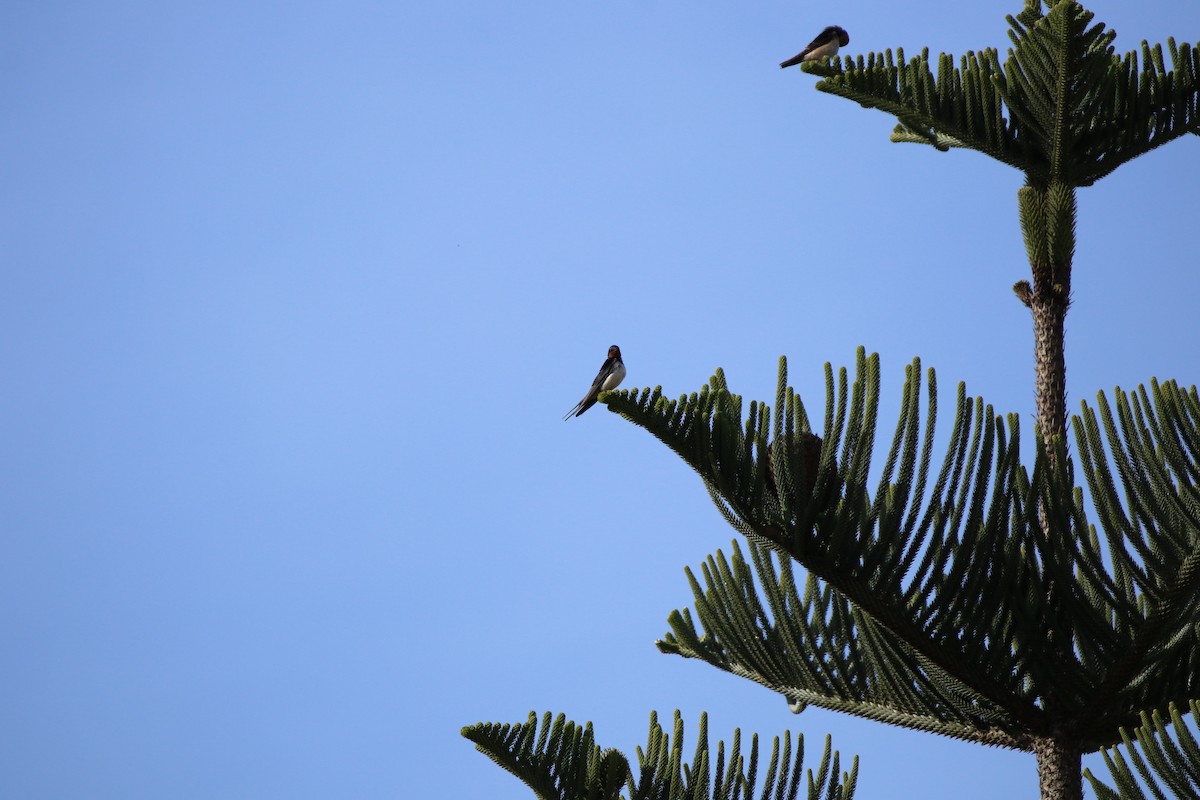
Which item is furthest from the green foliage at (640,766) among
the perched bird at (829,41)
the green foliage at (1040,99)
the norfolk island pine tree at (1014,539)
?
the perched bird at (829,41)

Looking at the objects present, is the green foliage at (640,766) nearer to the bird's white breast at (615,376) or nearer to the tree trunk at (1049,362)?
the tree trunk at (1049,362)

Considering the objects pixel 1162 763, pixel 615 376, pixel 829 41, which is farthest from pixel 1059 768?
pixel 829 41

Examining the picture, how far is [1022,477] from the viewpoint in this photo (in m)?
4.54

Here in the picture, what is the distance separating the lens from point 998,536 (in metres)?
4.51

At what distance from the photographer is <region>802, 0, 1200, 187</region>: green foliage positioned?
511 centimetres

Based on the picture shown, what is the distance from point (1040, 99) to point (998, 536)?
1645mm

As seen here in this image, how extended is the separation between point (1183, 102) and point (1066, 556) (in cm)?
182

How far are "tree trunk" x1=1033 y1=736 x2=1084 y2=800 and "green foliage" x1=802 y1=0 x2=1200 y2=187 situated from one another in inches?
77.9

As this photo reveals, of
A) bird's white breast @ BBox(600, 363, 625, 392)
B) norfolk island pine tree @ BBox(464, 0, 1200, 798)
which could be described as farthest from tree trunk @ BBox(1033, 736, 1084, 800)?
bird's white breast @ BBox(600, 363, 625, 392)

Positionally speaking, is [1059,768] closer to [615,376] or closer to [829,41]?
[615,376]

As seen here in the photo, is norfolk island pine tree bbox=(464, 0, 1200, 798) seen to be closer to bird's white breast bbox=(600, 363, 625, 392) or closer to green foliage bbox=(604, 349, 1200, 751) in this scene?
green foliage bbox=(604, 349, 1200, 751)

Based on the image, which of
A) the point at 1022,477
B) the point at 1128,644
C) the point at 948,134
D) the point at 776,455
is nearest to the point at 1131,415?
the point at 1022,477

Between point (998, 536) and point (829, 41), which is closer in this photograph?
point (998, 536)

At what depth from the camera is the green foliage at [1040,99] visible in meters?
5.11
